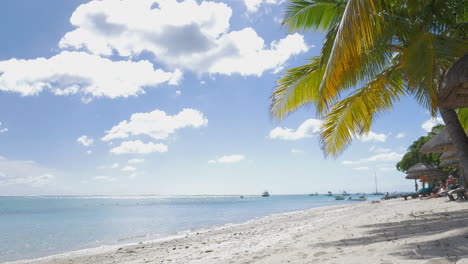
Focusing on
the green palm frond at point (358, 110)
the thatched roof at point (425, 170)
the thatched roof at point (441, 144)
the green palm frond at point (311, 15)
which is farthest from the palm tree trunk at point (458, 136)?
the thatched roof at point (425, 170)

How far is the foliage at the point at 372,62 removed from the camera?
559 cm

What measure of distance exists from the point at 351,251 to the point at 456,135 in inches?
153

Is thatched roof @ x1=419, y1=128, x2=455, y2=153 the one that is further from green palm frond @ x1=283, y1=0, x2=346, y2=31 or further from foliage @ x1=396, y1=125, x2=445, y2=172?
foliage @ x1=396, y1=125, x2=445, y2=172

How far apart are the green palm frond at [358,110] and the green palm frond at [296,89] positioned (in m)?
0.76

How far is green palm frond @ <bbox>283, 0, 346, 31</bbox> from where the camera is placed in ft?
26.1

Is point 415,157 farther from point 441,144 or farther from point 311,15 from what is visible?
point 311,15

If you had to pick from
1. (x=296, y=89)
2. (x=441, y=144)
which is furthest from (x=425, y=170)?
(x=296, y=89)

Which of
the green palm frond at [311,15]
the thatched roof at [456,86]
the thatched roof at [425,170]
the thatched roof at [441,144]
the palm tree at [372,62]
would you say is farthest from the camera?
the thatched roof at [425,170]

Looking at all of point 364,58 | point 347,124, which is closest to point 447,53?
point 364,58

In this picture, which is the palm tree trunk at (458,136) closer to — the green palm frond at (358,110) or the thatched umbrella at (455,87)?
the green palm frond at (358,110)

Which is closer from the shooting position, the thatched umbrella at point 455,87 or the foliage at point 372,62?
the thatched umbrella at point 455,87

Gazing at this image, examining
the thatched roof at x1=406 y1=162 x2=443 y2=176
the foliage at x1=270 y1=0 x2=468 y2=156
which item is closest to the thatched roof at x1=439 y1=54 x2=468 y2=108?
the foliage at x1=270 y1=0 x2=468 y2=156

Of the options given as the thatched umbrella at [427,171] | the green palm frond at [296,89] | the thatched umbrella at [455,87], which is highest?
the green palm frond at [296,89]

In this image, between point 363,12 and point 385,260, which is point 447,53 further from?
point 385,260
